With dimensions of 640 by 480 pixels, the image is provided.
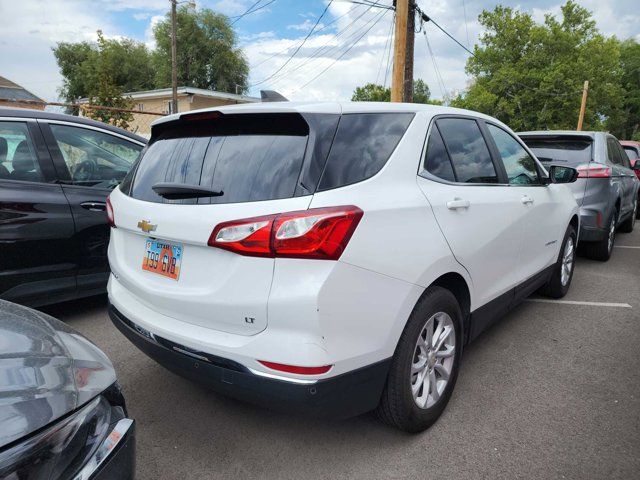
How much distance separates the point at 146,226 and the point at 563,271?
401 centimetres

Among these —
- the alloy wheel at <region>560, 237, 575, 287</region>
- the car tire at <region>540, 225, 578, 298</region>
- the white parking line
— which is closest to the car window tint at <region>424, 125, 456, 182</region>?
the car tire at <region>540, 225, 578, 298</region>

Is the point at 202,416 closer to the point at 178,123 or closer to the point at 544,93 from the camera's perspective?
the point at 178,123

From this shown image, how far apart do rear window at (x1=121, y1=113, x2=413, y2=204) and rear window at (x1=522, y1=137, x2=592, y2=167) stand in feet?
14.6

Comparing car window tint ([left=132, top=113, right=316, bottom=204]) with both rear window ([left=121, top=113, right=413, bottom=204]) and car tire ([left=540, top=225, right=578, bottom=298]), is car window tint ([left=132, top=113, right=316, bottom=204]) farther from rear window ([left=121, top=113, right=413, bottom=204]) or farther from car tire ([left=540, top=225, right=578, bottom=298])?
car tire ([left=540, top=225, right=578, bottom=298])

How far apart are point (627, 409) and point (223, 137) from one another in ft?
8.95

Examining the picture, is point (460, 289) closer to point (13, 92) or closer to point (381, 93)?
Answer: point (13, 92)

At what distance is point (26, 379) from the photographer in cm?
138

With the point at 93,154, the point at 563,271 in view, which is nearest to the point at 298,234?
the point at 93,154

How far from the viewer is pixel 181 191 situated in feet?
7.09

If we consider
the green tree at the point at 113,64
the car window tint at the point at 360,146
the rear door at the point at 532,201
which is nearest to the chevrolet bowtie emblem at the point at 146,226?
the car window tint at the point at 360,146

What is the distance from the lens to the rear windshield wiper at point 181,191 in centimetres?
208

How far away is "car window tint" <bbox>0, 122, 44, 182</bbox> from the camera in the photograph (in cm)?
353

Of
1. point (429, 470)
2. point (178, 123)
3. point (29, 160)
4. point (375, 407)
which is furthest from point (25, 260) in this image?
point (429, 470)

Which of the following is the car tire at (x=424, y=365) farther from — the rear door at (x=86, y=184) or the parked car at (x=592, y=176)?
the parked car at (x=592, y=176)
